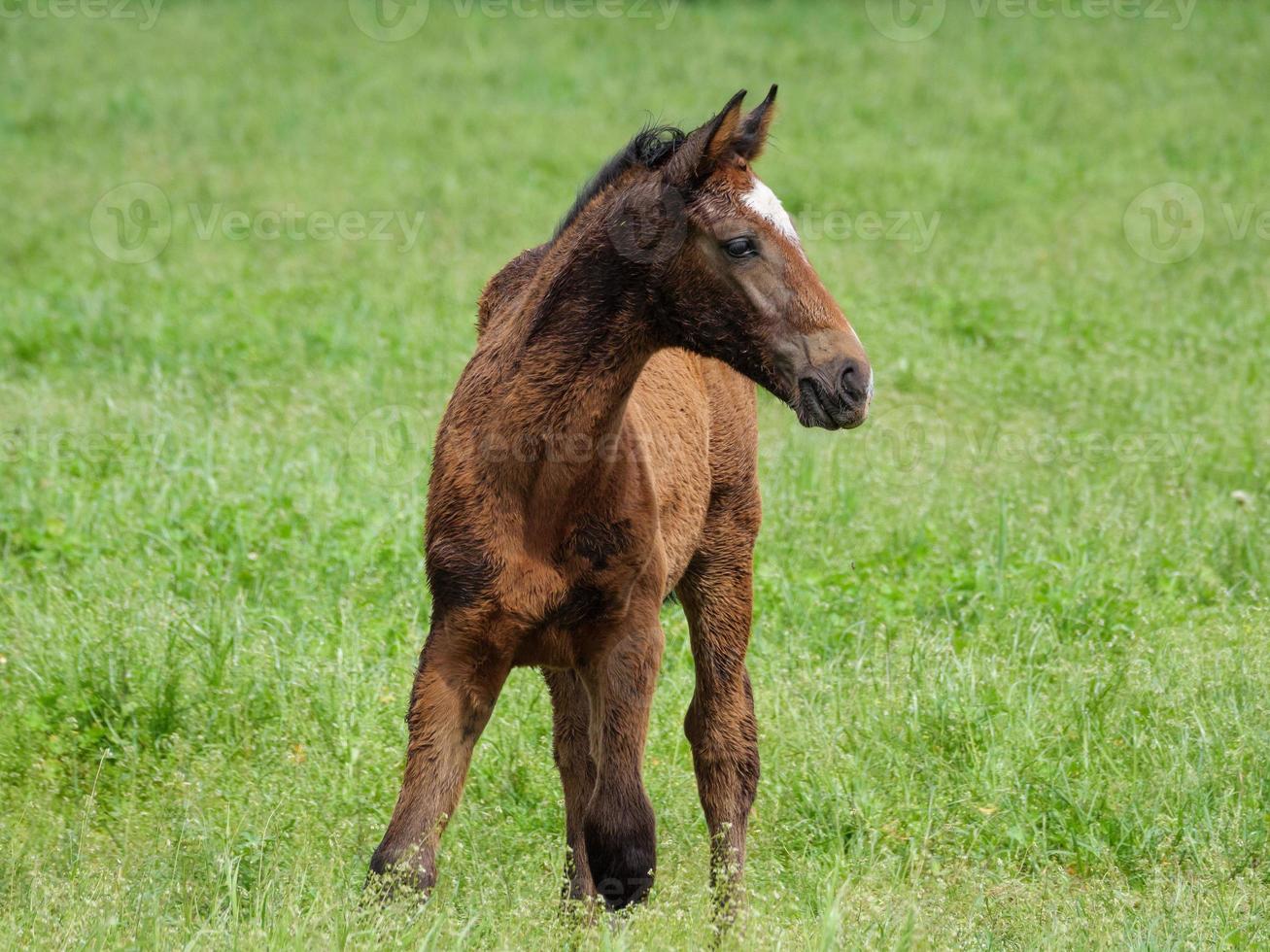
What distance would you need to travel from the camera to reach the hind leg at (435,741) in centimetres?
382

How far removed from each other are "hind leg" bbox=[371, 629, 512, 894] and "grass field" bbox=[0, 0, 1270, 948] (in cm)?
19

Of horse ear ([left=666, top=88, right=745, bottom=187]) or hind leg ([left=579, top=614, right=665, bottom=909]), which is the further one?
hind leg ([left=579, top=614, right=665, bottom=909])

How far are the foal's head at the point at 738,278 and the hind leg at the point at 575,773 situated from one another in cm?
130

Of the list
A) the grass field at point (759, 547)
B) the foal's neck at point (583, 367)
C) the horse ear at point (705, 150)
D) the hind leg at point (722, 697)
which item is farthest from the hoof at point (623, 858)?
the horse ear at point (705, 150)

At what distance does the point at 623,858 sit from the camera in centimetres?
408

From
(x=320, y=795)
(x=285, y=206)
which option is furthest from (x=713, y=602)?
(x=285, y=206)

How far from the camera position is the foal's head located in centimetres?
369

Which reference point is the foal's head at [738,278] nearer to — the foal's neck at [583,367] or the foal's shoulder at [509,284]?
the foal's neck at [583,367]

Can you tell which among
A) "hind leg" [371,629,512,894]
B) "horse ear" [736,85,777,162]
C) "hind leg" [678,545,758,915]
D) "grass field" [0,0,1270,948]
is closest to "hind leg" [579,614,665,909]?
"grass field" [0,0,1270,948]

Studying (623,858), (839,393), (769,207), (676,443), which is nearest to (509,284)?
(676,443)

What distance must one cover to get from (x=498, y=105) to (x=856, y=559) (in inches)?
447

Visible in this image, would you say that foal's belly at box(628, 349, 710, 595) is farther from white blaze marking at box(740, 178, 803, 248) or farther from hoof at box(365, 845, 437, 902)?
hoof at box(365, 845, 437, 902)

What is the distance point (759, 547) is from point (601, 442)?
331 centimetres

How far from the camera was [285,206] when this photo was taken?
13727 mm
